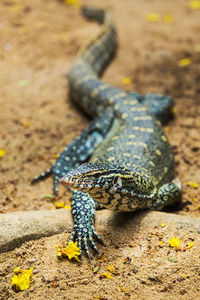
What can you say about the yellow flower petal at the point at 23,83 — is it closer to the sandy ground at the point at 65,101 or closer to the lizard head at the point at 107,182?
the sandy ground at the point at 65,101

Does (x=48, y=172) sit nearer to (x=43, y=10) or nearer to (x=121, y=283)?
(x=121, y=283)

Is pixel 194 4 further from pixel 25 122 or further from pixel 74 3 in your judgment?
pixel 25 122

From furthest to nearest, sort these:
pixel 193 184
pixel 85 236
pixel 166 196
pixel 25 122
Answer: pixel 25 122
pixel 193 184
pixel 166 196
pixel 85 236

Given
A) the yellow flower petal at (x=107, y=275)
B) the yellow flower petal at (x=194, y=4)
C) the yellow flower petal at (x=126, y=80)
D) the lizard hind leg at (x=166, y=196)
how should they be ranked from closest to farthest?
the yellow flower petal at (x=107, y=275) < the lizard hind leg at (x=166, y=196) < the yellow flower petal at (x=126, y=80) < the yellow flower petal at (x=194, y=4)

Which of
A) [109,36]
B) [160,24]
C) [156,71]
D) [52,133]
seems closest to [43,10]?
[109,36]

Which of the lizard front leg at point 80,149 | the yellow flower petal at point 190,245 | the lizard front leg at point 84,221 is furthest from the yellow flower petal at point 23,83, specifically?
the yellow flower petal at point 190,245

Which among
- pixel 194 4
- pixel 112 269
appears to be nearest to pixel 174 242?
pixel 112 269

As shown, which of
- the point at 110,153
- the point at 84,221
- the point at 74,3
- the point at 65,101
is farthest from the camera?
the point at 74,3

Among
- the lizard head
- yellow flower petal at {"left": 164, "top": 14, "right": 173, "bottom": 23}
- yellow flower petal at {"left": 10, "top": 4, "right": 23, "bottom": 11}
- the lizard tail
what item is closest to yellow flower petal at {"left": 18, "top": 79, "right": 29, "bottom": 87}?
the lizard tail
